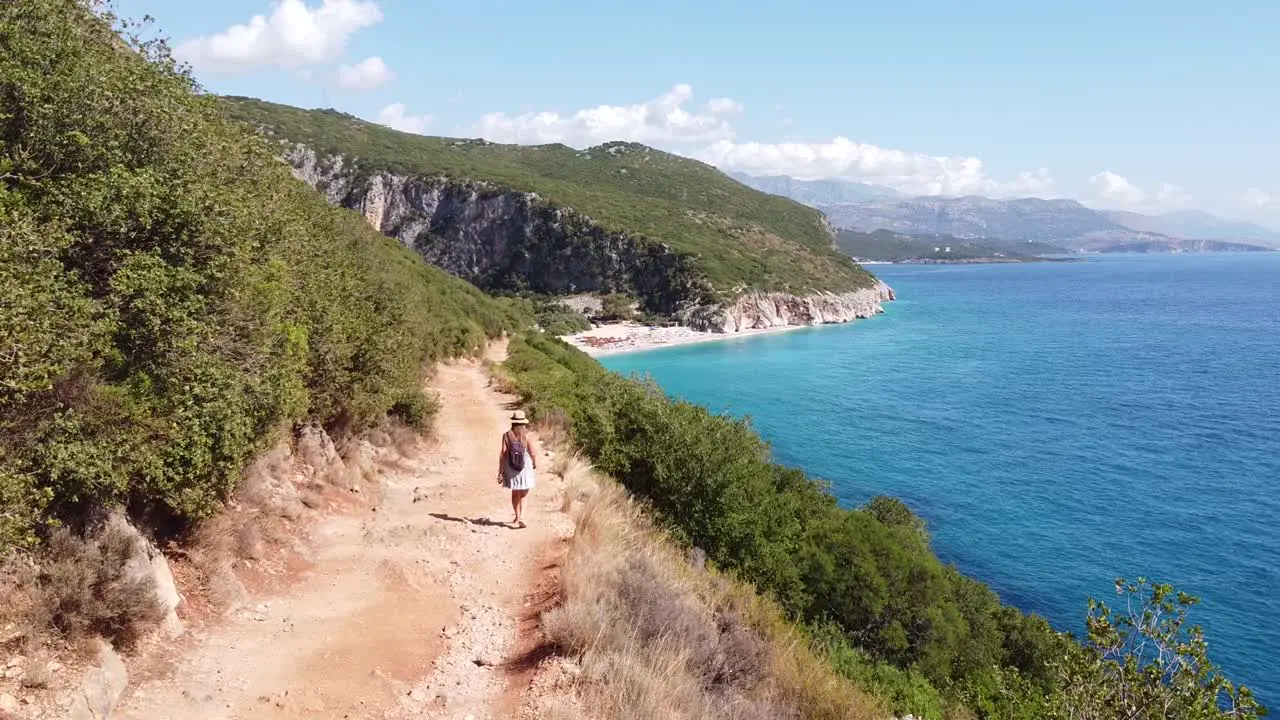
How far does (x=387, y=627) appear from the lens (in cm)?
797

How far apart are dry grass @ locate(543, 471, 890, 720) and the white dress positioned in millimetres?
1820

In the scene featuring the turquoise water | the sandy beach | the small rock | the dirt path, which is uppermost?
the small rock

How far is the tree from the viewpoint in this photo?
616 cm

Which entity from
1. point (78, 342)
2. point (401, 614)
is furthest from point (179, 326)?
point (401, 614)

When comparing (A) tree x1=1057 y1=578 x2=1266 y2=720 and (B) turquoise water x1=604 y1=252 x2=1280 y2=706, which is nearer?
(A) tree x1=1057 y1=578 x2=1266 y2=720

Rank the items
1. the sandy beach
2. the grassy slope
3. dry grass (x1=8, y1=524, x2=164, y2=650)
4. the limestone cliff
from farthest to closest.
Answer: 1. the grassy slope
2. the limestone cliff
3. the sandy beach
4. dry grass (x1=8, y1=524, x2=164, y2=650)

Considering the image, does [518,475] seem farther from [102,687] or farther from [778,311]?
[778,311]

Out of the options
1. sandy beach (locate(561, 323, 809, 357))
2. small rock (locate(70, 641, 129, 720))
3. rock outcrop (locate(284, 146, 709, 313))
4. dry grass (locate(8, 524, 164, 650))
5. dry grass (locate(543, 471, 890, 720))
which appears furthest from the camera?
rock outcrop (locate(284, 146, 709, 313))

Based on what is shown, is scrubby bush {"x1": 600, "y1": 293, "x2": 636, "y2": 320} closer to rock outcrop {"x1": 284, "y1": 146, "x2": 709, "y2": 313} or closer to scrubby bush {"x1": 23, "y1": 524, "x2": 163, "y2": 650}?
rock outcrop {"x1": 284, "y1": 146, "x2": 709, "y2": 313}

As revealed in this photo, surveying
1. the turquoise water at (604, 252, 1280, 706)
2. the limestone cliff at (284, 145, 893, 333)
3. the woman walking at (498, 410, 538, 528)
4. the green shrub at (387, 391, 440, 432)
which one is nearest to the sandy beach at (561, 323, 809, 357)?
the limestone cliff at (284, 145, 893, 333)

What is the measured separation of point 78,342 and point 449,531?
591 cm

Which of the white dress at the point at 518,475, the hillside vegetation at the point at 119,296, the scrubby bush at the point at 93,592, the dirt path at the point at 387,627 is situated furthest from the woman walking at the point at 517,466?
the scrubby bush at the point at 93,592

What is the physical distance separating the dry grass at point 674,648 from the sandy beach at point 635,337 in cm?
7722

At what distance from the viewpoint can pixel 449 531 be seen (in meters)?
11.0
